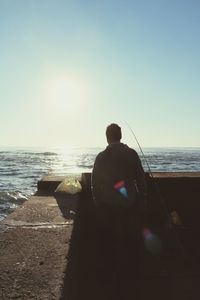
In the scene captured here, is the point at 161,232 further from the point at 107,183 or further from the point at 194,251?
the point at 107,183

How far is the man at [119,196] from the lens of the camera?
3.25m

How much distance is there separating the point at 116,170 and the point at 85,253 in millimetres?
1745

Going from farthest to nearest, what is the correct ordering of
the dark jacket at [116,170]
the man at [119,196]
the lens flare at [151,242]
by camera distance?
the lens flare at [151,242] → the dark jacket at [116,170] → the man at [119,196]

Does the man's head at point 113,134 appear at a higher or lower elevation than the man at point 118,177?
higher

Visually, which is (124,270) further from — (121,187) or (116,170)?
(116,170)

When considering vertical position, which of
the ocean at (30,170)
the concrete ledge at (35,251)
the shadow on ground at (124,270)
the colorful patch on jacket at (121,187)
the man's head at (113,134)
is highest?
the man's head at (113,134)

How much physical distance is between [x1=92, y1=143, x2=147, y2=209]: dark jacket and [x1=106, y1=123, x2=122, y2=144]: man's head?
97 mm

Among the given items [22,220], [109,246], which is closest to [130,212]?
[109,246]

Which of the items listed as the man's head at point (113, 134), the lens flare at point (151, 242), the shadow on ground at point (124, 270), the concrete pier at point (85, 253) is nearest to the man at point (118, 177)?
the man's head at point (113, 134)

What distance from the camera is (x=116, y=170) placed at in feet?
11.0

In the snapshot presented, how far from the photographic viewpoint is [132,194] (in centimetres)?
339

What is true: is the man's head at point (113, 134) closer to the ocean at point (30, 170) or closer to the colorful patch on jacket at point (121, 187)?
the colorful patch on jacket at point (121, 187)

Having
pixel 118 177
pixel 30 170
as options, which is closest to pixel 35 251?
pixel 118 177

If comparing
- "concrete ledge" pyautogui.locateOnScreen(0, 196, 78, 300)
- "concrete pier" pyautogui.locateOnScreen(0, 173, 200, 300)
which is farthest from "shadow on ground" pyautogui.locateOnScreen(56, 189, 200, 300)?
"concrete ledge" pyautogui.locateOnScreen(0, 196, 78, 300)
